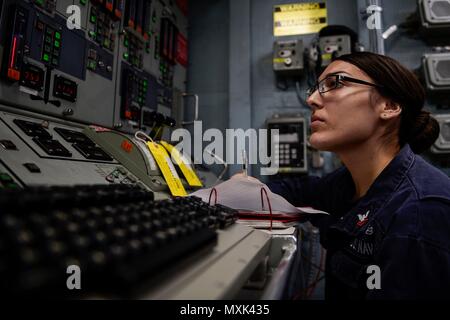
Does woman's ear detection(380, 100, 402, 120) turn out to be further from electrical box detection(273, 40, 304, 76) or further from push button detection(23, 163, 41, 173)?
electrical box detection(273, 40, 304, 76)

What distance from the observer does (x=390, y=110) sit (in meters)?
1.03

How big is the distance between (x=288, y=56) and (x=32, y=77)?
201cm

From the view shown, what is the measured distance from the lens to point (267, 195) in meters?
1.03

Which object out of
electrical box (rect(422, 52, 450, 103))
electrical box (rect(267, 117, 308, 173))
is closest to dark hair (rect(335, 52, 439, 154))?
electrical box (rect(267, 117, 308, 173))

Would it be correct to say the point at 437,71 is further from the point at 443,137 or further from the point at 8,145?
the point at 8,145

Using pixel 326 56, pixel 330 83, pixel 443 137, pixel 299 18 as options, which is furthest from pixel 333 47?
pixel 330 83

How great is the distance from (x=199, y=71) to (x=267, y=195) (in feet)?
7.76

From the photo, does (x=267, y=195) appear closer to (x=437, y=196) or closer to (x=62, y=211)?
(x=437, y=196)

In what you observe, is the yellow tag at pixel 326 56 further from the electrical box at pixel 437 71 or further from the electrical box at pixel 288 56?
the electrical box at pixel 437 71

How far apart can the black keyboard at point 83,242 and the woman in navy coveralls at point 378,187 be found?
1.49 ft

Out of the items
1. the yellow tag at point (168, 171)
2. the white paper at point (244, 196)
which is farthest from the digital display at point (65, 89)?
the white paper at point (244, 196)

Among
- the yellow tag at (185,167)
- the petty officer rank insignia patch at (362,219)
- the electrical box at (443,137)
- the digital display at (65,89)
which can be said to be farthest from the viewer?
the electrical box at (443,137)

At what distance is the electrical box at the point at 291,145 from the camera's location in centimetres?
245

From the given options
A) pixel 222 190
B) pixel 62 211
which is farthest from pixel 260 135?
pixel 62 211
